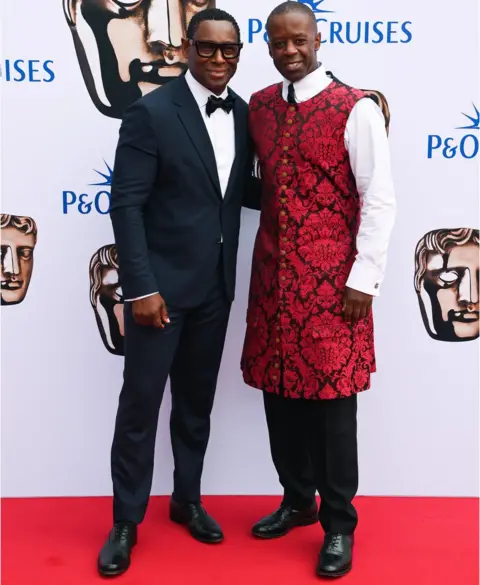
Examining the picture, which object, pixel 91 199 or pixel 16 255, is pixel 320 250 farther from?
pixel 16 255

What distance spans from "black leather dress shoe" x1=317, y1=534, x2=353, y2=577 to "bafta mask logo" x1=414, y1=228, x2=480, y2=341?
0.84 m

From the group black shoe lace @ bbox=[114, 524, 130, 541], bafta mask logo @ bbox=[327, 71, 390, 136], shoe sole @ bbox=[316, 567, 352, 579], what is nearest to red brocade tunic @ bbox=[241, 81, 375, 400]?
bafta mask logo @ bbox=[327, 71, 390, 136]

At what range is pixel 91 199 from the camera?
8.61ft

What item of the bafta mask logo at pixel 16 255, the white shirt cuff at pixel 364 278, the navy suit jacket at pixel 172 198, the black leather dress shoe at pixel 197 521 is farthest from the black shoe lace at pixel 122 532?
the white shirt cuff at pixel 364 278

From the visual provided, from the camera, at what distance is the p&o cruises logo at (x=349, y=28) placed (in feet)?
8.21

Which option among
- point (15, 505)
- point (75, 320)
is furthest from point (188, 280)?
point (15, 505)

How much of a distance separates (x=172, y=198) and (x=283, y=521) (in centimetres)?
116

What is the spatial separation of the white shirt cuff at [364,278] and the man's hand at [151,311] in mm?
557

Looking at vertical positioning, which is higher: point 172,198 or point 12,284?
point 172,198

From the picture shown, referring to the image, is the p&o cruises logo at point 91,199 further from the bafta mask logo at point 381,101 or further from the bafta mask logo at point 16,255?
the bafta mask logo at point 381,101

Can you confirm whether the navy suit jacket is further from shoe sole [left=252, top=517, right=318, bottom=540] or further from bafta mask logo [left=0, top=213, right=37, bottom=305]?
shoe sole [left=252, top=517, right=318, bottom=540]

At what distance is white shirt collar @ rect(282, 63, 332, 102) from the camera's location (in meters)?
2.10

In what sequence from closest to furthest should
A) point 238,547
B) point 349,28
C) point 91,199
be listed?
1. point 238,547
2. point 349,28
3. point 91,199

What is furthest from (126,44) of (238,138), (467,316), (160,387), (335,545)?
(335,545)
